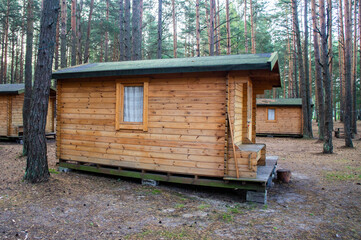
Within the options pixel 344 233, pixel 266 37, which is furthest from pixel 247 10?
pixel 344 233

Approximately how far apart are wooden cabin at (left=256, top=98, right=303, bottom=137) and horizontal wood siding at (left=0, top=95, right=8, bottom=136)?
647 inches

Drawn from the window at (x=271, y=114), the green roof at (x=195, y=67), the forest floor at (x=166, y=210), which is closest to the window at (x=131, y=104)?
the green roof at (x=195, y=67)

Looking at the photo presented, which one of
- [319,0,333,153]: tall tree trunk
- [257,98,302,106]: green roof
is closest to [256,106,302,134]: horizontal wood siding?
[257,98,302,106]: green roof

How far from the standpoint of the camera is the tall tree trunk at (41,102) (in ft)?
20.5

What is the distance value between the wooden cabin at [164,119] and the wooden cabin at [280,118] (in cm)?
1350

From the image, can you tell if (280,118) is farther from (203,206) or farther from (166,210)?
(166,210)

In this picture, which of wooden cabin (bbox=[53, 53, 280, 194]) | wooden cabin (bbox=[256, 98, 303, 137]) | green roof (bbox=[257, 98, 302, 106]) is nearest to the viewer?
wooden cabin (bbox=[53, 53, 280, 194])

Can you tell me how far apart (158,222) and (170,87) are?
318cm

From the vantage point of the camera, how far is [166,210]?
5.17m

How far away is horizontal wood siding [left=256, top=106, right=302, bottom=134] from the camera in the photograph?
2055 cm

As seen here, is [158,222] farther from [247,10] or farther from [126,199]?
[247,10]

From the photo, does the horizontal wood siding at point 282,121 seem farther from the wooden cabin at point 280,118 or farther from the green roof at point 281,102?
the green roof at point 281,102

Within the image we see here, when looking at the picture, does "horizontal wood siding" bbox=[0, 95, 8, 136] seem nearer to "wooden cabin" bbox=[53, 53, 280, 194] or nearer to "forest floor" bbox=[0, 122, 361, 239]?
"forest floor" bbox=[0, 122, 361, 239]

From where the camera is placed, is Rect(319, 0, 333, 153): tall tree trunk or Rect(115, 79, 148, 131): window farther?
Rect(319, 0, 333, 153): tall tree trunk
